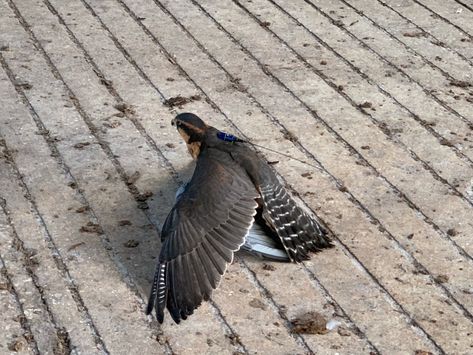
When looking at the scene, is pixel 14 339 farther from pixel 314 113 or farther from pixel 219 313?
pixel 314 113

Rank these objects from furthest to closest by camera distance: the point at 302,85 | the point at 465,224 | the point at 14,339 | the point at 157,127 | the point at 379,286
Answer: the point at 302,85, the point at 157,127, the point at 465,224, the point at 379,286, the point at 14,339

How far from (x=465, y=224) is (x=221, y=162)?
150 centimetres

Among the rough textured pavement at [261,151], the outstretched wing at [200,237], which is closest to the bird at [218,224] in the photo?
the outstretched wing at [200,237]

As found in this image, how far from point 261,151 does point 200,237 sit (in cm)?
158

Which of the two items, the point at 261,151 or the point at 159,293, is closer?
the point at 159,293

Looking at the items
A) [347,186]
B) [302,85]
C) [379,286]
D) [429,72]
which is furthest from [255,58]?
[379,286]

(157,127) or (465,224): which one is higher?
(465,224)

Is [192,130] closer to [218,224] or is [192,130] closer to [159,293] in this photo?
[218,224]

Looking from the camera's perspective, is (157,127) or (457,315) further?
(157,127)

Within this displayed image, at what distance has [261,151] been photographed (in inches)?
284

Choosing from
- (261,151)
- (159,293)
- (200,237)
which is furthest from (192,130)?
(159,293)

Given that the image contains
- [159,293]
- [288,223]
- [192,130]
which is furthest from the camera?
[192,130]

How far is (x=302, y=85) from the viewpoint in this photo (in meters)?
8.03

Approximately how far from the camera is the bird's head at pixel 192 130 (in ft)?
21.3
